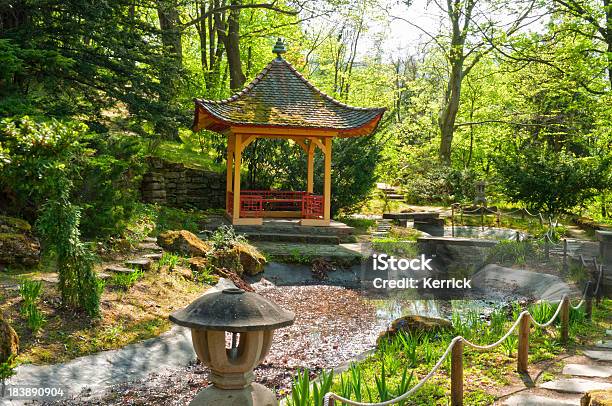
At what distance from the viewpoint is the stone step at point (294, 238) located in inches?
571

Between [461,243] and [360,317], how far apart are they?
12.3ft

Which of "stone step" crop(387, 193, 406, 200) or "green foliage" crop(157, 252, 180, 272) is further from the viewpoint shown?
"stone step" crop(387, 193, 406, 200)

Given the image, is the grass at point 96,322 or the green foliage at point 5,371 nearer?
the green foliage at point 5,371

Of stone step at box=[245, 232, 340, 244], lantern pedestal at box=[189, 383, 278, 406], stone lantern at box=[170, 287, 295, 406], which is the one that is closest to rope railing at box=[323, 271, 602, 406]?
lantern pedestal at box=[189, 383, 278, 406]

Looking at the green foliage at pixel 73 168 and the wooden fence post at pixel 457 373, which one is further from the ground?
the green foliage at pixel 73 168

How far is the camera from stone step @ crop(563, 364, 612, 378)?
227 inches

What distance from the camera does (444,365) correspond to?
6148 millimetres

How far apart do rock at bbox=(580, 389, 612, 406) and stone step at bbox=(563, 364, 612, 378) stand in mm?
2081

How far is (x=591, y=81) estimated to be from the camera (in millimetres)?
16281

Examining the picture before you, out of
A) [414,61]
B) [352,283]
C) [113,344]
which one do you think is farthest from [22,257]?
[414,61]

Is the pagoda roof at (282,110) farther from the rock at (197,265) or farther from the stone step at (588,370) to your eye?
the stone step at (588,370)

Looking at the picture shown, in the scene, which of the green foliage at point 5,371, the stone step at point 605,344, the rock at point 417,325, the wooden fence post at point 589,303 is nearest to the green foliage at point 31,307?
the green foliage at point 5,371

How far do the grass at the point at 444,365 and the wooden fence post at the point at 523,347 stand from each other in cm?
11
